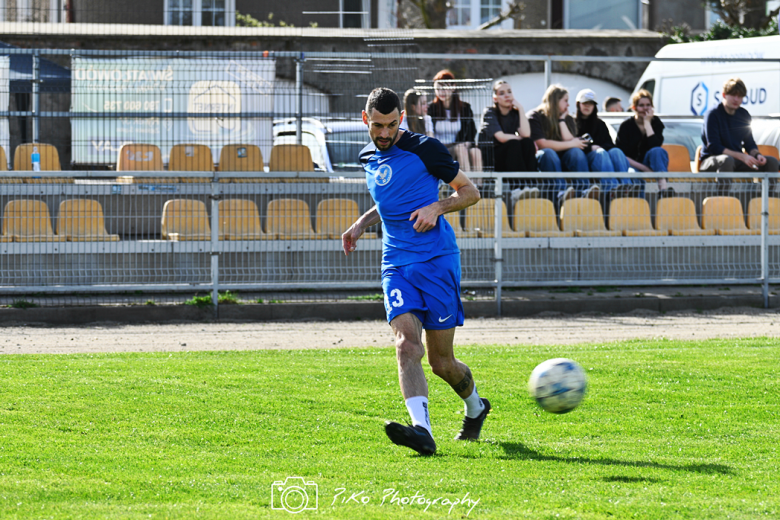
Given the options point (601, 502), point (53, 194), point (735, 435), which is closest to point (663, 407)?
point (735, 435)

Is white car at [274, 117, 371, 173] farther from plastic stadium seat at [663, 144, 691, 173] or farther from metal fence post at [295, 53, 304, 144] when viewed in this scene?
plastic stadium seat at [663, 144, 691, 173]

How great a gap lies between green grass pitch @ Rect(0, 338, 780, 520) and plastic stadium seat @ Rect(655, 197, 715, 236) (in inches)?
183

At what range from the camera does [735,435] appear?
21.7ft

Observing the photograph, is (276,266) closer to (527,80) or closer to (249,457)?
(249,457)

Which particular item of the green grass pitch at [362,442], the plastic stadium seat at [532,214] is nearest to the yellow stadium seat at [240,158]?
the plastic stadium seat at [532,214]

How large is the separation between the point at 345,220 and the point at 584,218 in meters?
3.29

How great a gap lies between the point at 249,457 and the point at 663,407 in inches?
129

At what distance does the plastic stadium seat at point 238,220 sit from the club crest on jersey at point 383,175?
7.12 meters

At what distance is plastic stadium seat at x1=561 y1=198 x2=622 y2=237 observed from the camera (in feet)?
46.2

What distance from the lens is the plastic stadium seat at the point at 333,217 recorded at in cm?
1359

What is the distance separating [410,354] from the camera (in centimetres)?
616

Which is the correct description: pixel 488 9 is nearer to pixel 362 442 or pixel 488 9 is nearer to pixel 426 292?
pixel 426 292

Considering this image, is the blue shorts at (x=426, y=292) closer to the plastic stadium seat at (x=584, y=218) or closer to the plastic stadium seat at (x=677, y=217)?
the plastic stadium seat at (x=584, y=218)

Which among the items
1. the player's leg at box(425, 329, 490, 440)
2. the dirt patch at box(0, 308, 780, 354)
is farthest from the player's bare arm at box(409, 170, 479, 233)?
the dirt patch at box(0, 308, 780, 354)
